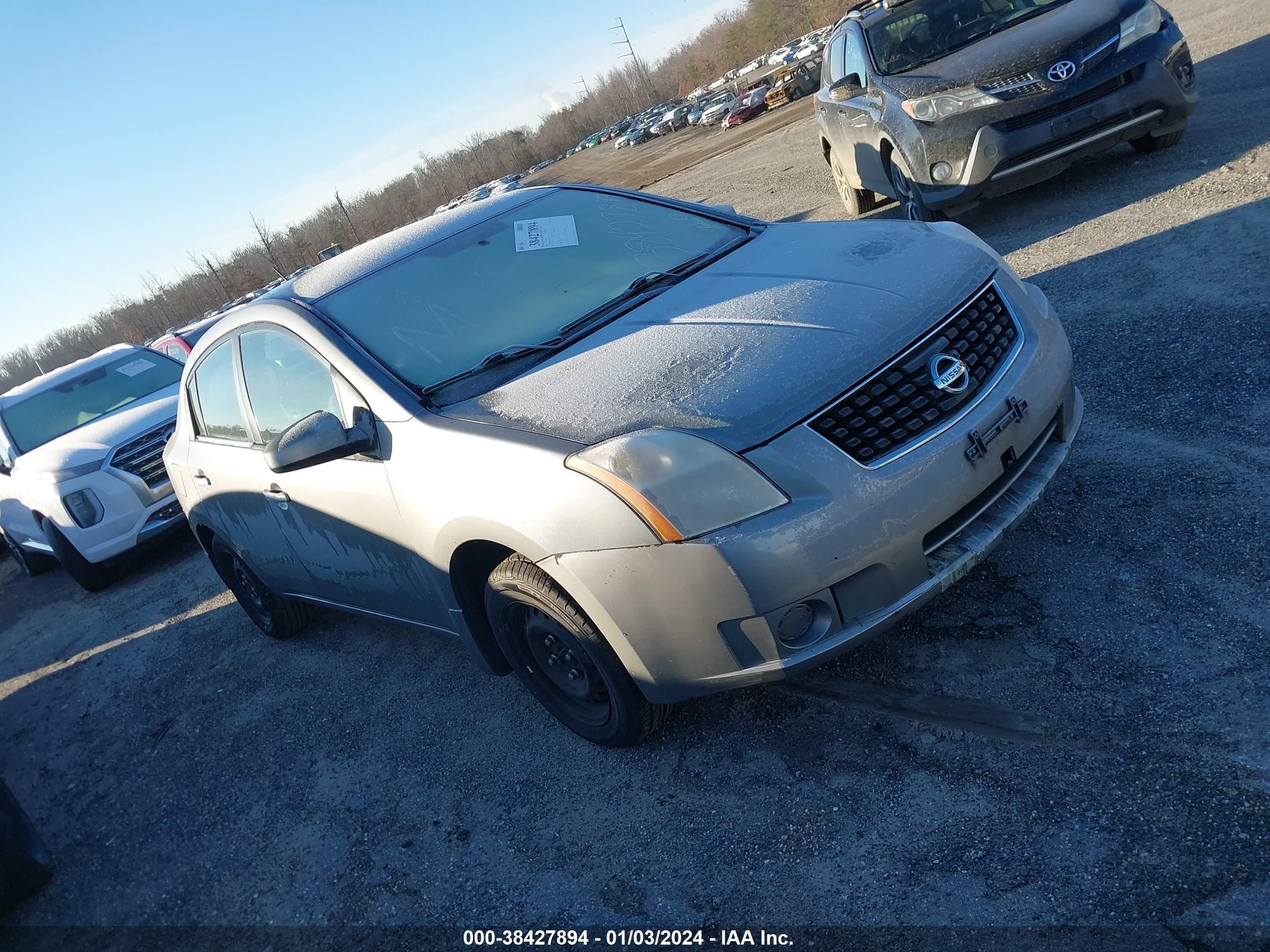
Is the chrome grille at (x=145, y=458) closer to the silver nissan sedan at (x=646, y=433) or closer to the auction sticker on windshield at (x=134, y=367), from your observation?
the auction sticker on windshield at (x=134, y=367)

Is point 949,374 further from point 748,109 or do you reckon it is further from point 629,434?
point 748,109

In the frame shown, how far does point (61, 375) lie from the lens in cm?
916

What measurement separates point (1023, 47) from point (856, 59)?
1.73 metres

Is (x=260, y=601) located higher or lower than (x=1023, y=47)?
lower

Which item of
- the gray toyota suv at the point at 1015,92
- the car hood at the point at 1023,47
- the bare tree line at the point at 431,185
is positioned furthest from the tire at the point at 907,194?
the bare tree line at the point at 431,185

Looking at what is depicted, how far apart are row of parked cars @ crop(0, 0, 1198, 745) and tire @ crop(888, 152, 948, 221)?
9.99ft

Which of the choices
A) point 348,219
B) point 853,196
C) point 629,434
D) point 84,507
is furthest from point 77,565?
point 348,219

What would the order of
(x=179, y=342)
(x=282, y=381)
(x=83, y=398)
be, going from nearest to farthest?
(x=282, y=381), (x=83, y=398), (x=179, y=342)

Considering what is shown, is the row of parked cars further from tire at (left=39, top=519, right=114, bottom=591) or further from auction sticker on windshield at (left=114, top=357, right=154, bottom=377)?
auction sticker on windshield at (left=114, top=357, right=154, bottom=377)

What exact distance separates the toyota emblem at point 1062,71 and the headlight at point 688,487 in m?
4.98

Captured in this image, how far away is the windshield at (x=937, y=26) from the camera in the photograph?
660cm

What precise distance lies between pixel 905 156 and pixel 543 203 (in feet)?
11.7

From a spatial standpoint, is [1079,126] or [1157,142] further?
[1157,142]

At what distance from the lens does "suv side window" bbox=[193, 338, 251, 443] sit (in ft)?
13.5
